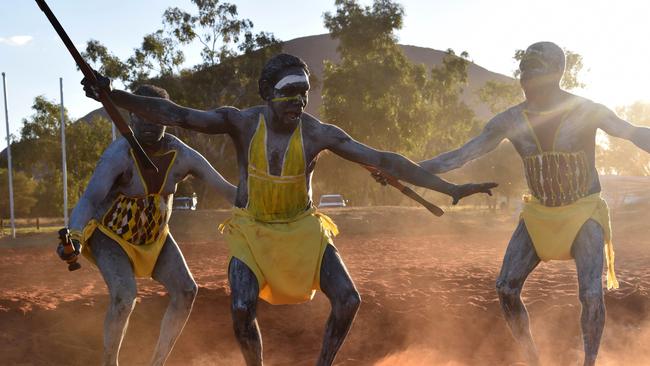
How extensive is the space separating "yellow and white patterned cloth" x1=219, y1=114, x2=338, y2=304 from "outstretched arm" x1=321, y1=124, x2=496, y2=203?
0.24 m

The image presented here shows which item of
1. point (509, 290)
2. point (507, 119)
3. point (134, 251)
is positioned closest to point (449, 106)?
point (507, 119)

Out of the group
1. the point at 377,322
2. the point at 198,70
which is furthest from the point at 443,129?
the point at 377,322

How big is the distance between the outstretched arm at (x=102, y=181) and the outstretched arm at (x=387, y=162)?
187 centimetres

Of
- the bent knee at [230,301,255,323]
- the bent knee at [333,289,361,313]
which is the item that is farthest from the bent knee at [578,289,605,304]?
the bent knee at [230,301,255,323]

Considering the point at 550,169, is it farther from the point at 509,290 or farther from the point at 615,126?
the point at 509,290

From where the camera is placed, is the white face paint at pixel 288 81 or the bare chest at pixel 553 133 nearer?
the white face paint at pixel 288 81

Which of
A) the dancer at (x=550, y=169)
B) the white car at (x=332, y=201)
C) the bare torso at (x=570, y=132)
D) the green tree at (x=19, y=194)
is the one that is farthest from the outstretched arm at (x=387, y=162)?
the green tree at (x=19, y=194)

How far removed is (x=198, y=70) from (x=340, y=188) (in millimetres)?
16212

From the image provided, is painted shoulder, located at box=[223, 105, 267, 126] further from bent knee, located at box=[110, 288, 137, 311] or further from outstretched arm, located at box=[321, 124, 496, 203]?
bent knee, located at box=[110, 288, 137, 311]

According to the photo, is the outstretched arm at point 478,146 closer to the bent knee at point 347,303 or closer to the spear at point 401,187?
the spear at point 401,187

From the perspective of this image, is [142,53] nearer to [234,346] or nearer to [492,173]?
[492,173]

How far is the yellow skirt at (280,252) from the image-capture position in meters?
4.51

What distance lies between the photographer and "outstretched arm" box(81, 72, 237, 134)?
13.7ft

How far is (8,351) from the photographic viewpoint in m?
8.12
